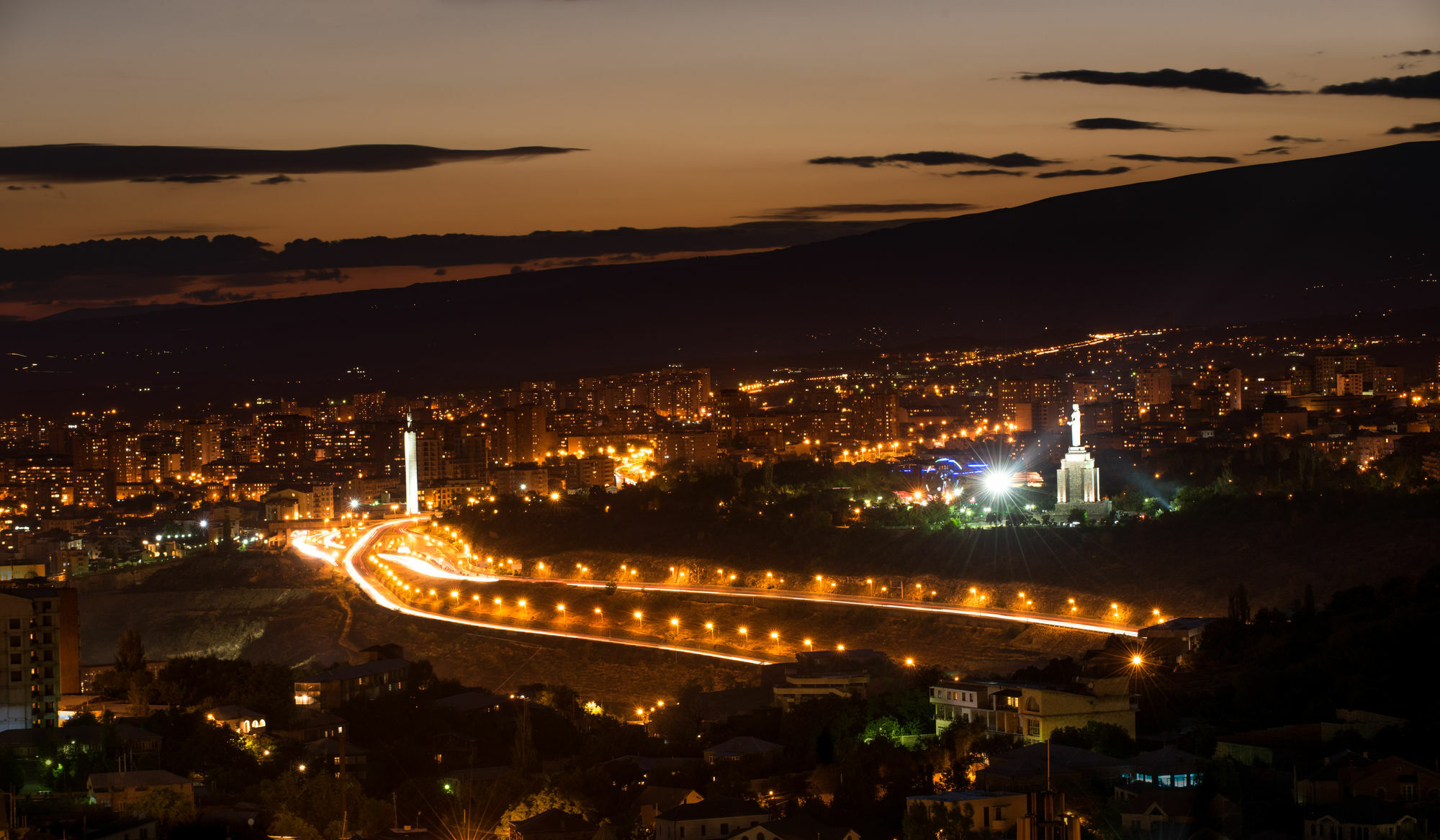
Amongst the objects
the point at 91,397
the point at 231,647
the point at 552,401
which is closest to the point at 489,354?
the point at 91,397

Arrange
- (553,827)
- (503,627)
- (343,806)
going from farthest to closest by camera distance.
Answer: (503,627), (343,806), (553,827)

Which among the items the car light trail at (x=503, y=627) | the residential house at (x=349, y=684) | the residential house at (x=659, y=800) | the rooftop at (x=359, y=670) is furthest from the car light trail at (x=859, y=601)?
the residential house at (x=659, y=800)

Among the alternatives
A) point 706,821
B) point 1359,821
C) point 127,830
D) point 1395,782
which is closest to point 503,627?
point 127,830

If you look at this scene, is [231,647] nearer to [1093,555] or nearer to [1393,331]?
[1093,555]

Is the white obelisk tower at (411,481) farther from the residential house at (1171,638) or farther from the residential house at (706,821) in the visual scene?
the residential house at (706,821)

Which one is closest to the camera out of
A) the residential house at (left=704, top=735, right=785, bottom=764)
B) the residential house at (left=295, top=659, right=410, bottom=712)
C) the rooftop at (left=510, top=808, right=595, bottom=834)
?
the rooftop at (left=510, top=808, right=595, bottom=834)

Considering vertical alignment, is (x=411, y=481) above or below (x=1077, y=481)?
below

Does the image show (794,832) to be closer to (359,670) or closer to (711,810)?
(711,810)

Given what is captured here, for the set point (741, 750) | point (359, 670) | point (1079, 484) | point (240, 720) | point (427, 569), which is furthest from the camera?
point (427, 569)

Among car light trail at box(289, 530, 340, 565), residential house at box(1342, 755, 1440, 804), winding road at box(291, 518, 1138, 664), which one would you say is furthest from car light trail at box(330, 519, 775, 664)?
residential house at box(1342, 755, 1440, 804)

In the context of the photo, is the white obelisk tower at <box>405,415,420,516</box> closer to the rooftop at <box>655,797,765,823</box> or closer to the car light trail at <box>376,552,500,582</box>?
the car light trail at <box>376,552,500,582</box>

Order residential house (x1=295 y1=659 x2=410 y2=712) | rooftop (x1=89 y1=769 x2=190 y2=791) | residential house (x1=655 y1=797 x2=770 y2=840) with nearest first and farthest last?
1. residential house (x1=655 y1=797 x2=770 y2=840)
2. rooftop (x1=89 y1=769 x2=190 y2=791)
3. residential house (x1=295 y1=659 x2=410 y2=712)
